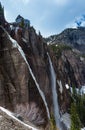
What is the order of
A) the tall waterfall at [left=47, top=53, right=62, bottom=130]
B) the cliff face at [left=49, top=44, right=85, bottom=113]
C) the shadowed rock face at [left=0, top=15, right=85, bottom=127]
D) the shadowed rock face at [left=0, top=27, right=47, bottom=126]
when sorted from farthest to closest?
the cliff face at [left=49, top=44, right=85, bottom=113], the tall waterfall at [left=47, top=53, right=62, bottom=130], the shadowed rock face at [left=0, top=15, right=85, bottom=127], the shadowed rock face at [left=0, top=27, right=47, bottom=126]

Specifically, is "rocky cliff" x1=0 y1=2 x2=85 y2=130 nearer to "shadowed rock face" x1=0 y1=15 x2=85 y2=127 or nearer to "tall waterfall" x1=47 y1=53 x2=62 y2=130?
"shadowed rock face" x1=0 y1=15 x2=85 y2=127

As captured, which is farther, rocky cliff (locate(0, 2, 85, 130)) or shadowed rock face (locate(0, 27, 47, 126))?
rocky cliff (locate(0, 2, 85, 130))

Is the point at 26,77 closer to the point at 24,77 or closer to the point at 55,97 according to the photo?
the point at 24,77

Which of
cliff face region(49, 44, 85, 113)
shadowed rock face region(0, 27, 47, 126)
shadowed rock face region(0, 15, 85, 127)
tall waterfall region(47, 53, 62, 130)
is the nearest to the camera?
shadowed rock face region(0, 27, 47, 126)

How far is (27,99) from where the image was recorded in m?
59.2

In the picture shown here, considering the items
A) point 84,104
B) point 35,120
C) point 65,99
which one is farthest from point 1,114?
point 84,104

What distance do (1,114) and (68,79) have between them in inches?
4282

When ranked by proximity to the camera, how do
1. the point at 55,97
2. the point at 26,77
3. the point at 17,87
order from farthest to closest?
the point at 55,97 → the point at 26,77 → the point at 17,87

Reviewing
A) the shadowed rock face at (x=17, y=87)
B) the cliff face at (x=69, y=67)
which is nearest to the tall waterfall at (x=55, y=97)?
the shadowed rock face at (x=17, y=87)

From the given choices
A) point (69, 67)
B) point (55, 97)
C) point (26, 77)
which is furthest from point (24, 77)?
point (69, 67)

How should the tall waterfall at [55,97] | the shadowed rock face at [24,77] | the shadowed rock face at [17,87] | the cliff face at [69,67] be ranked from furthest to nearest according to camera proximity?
the cliff face at [69,67]
the tall waterfall at [55,97]
the shadowed rock face at [24,77]
the shadowed rock face at [17,87]

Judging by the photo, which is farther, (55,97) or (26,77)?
(55,97)

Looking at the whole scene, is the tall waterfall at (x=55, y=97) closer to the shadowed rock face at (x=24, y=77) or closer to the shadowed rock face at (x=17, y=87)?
the shadowed rock face at (x=24, y=77)

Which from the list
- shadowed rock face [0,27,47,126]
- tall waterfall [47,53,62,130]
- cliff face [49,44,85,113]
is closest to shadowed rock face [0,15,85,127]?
shadowed rock face [0,27,47,126]
